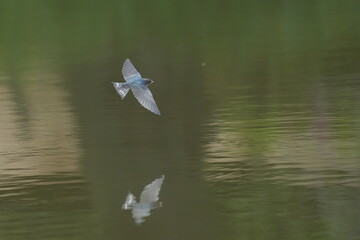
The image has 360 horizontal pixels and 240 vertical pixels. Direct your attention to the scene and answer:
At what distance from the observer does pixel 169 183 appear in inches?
450

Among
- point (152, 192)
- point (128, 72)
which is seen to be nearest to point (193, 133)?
point (128, 72)

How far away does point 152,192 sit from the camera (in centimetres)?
1116

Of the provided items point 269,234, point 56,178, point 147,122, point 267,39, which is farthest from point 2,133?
point 267,39

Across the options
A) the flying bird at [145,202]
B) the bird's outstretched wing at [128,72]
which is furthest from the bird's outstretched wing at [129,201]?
the bird's outstretched wing at [128,72]

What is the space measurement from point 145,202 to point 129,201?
181 mm

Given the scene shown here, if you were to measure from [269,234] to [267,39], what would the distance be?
13.5m

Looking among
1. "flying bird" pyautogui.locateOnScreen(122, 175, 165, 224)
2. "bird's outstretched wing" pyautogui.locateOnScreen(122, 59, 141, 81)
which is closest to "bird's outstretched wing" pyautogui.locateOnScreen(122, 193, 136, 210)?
"flying bird" pyautogui.locateOnScreen(122, 175, 165, 224)

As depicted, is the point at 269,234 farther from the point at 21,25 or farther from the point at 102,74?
the point at 21,25

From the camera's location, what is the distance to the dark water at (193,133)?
403 inches

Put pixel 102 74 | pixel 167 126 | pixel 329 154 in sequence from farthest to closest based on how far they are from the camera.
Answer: pixel 102 74 < pixel 167 126 < pixel 329 154

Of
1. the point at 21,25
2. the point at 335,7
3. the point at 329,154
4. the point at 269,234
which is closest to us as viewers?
the point at 269,234

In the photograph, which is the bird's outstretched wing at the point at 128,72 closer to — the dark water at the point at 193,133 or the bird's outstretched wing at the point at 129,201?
the dark water at the point at 193,133

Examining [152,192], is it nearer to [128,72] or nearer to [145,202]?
[145,202]

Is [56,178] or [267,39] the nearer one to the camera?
[56,178]
